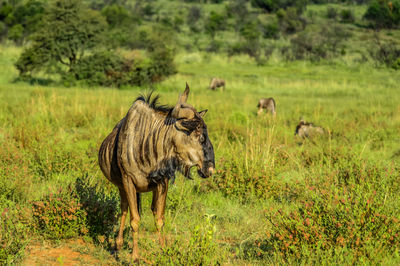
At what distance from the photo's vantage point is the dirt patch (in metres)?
4.83

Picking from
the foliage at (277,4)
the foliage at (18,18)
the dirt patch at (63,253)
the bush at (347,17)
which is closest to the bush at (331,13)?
the bush at (347,17)

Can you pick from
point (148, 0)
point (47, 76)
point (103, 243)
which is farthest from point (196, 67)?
point (148, 0)

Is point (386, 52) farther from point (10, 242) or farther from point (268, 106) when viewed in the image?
point (10, 242)

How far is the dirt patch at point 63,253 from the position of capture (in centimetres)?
483

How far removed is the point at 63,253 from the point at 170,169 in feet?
5.81

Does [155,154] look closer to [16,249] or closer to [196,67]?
[16,249]

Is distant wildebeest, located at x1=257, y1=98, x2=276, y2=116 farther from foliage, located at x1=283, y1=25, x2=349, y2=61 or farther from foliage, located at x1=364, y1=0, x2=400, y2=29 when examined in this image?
foliage, located at x1=364, y1=0, x2=400, y2=29

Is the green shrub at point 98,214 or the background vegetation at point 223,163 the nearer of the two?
the background vegetation at point 223,163

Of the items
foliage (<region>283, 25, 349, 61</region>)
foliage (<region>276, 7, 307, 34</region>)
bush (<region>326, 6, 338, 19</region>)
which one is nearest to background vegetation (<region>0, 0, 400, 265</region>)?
foliage (<region>283, 25, 349, 61</region>)

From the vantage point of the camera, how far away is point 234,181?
24.3 feet

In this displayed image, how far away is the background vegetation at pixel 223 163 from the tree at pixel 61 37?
0.24 ft

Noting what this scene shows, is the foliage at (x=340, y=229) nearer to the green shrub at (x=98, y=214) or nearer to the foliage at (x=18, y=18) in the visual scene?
the green shrub at (x=98, y=214)

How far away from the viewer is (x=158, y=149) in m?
4.19

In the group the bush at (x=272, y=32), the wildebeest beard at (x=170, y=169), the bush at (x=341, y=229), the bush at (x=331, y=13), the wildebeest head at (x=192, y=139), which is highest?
the wildebeest head at (x=192, y=139)
